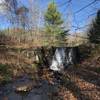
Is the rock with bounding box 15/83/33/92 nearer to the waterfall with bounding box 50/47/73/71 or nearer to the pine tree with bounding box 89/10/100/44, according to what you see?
the waterfall with bounding box 50/47/73/71

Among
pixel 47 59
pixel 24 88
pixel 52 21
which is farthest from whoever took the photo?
pixel 52 21

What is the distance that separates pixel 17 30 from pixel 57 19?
315 inches

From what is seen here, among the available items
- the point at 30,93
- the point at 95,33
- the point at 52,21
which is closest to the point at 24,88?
the point at 30,93

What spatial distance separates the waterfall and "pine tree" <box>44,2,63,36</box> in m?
16.2

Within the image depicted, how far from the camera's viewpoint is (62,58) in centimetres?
2486

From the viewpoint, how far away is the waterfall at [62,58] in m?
23.8

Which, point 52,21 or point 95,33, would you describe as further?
point 52,21

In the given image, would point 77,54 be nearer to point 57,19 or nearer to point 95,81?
point 95,81

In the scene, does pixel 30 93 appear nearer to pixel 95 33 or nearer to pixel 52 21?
pixel 95 33

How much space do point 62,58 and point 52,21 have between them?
19767mm

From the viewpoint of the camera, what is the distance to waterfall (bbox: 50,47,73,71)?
23800 mm

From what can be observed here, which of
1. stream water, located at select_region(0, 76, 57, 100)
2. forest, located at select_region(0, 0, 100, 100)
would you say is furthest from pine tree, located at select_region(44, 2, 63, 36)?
stream water, located at select_region(0, 76, 57, 100)

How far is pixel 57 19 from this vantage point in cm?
4341

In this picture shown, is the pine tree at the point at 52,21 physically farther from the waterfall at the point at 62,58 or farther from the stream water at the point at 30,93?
the stream water at the point at 30,93
